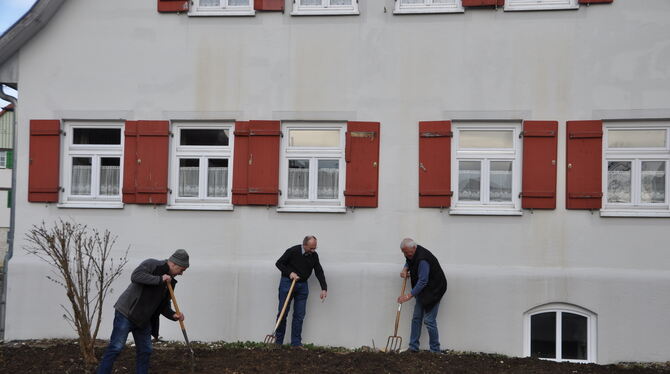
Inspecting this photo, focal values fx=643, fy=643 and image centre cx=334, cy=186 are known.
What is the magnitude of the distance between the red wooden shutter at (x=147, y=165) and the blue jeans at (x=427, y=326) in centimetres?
399

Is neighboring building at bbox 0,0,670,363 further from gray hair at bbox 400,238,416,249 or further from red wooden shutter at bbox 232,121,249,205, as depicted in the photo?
gray hair at bbox 400,238,416,249

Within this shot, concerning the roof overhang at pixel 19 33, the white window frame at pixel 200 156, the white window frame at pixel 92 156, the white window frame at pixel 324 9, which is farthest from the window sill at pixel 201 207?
the roof overhang at pixel 19 33

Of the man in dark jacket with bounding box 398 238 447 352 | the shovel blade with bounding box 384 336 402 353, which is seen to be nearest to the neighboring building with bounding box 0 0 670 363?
the shovel blade with bounding box 384 336 402 353

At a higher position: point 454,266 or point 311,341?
point 454,266

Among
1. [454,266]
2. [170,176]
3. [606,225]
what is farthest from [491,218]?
[170,176]

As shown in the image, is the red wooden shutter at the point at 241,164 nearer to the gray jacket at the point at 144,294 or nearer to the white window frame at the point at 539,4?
the gray jacket at the point at 144,294

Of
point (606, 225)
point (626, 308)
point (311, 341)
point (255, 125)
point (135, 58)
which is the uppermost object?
point (135, 58)

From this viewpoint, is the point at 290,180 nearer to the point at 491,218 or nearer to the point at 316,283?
the point at 316,283

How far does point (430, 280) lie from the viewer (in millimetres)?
8648

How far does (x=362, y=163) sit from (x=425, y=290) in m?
2.02

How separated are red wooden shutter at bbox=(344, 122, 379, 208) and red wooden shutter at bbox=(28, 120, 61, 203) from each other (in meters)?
4.34

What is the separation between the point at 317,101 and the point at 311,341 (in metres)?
3.47

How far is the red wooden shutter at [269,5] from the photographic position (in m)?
9.44

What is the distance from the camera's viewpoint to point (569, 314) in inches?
355
